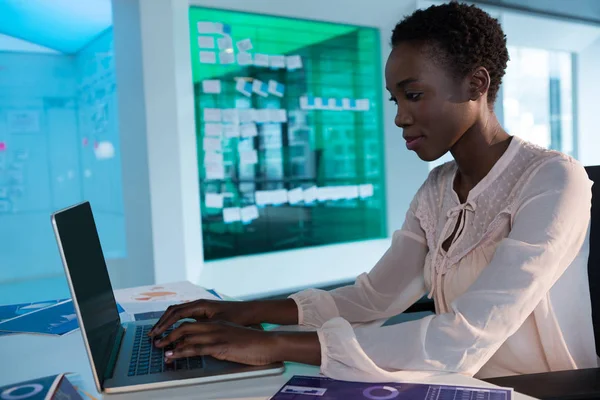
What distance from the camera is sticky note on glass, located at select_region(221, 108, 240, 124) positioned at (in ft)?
13.4

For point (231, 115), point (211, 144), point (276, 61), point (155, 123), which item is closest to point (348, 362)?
point (155, 123)

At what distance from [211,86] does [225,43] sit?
334 millimetres

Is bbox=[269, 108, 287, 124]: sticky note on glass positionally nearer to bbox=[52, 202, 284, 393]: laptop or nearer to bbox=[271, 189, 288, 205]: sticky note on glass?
bbox=[271, 189, 288, 205]: sticky note on glass

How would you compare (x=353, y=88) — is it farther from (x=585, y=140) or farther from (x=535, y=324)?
(x=535, y=324)

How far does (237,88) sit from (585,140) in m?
4.44

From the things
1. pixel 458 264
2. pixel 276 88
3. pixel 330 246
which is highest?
pixel 276 88

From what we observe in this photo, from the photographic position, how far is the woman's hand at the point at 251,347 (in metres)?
0.99

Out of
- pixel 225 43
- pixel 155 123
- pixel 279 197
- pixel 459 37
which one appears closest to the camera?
pixel 459 37

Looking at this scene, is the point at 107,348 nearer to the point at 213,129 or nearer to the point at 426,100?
the point at 426,100

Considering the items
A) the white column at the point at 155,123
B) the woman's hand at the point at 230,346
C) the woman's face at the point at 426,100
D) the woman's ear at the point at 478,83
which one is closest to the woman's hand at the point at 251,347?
the woman's hand at the point at 230,346

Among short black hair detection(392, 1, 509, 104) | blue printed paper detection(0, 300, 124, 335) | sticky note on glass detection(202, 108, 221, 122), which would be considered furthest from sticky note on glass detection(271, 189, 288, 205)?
short black hair detection(392, 1, 509, 104)

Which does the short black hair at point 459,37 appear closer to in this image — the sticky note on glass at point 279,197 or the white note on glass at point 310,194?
the sticky note on glass at point 279,197

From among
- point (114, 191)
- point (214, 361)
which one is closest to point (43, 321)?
point (214, 361)

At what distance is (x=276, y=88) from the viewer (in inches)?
171
